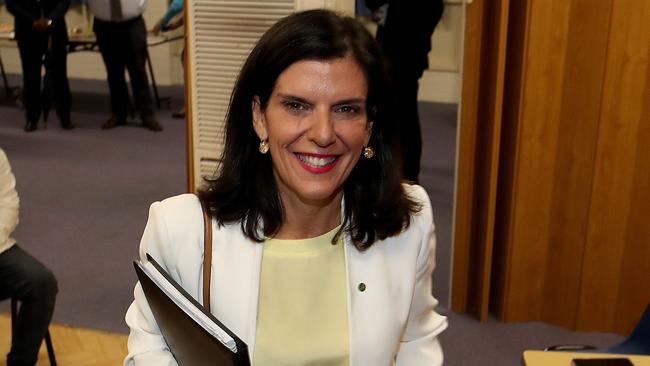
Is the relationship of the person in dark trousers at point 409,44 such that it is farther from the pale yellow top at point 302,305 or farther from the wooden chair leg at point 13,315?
the pale yellow top at point 302,305

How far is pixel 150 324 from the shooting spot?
1589mm

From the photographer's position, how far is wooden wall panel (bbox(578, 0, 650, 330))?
3166mm

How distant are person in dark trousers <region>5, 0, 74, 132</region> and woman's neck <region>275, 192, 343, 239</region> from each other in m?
5.80

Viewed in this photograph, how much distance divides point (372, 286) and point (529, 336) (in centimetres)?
214

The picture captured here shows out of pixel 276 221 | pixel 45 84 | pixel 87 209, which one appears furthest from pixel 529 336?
pixel 45 84

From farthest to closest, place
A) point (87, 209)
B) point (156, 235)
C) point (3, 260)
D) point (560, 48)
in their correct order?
point (87, 209), point (560, 48), point (3, 260), point (156, 235)

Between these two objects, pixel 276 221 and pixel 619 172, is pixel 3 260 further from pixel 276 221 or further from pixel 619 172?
pixel 619 172

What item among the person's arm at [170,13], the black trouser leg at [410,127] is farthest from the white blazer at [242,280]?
the person's arm at [170,13]

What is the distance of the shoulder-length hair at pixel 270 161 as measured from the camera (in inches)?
60.4

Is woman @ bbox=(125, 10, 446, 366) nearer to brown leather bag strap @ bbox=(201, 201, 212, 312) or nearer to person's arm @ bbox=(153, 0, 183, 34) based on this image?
brown leather bag strap @ bbox=(201, 201, 212, 312)

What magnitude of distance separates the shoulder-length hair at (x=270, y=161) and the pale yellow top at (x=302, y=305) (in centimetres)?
6

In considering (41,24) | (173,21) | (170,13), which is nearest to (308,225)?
(41,24)

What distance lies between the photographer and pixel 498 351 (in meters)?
3.45

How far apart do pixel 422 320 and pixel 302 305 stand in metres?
0.30
